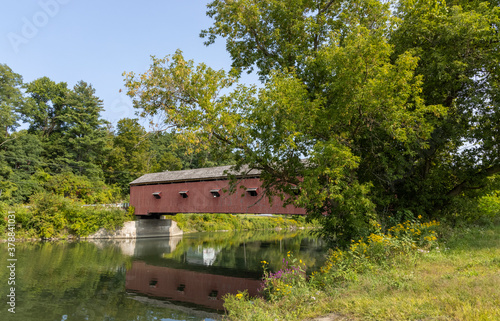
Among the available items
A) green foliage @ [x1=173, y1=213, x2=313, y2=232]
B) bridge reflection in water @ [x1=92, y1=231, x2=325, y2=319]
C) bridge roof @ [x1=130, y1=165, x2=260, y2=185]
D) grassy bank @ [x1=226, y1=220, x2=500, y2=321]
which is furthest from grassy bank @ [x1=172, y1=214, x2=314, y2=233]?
grassy bank @ [x1=226, y1=220, x2=500, y2=321]

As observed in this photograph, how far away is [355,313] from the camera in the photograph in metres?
4.14

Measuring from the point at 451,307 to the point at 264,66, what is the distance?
30.0ft

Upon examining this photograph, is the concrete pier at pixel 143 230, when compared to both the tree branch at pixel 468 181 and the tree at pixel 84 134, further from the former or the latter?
the tree branch at pixel 468 181

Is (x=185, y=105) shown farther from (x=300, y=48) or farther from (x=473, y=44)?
(x=473, y=44)

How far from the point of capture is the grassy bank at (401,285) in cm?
386

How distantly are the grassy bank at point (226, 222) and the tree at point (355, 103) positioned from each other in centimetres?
2232

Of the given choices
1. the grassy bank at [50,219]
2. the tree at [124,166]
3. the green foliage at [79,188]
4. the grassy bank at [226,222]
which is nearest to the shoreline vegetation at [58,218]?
the grassy bank at [50,219]

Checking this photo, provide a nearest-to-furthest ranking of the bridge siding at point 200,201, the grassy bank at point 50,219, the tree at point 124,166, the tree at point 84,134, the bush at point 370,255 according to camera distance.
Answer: the bush at point 370,255, the bridge siding at point 200,201, the grassy bank at point 50,219, the tree at point 84,134, the tree at point 124,166

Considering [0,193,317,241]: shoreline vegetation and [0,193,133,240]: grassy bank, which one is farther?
[0,193,317,241]: shoreline vegetation

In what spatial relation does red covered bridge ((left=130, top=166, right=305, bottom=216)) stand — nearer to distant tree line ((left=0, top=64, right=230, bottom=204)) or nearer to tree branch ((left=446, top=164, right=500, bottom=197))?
distant tree line ((left=0, top=64, right=230, bottom=204))

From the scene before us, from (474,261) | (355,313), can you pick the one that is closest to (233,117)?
(355,313)

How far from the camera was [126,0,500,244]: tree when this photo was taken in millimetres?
7738

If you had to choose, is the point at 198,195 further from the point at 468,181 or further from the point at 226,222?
the point at 226,222

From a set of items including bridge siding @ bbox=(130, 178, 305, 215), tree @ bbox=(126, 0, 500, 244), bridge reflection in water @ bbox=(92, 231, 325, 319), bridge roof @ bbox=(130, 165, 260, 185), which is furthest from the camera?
bridge roof @ bbox=(130, 165, 260, 185)
